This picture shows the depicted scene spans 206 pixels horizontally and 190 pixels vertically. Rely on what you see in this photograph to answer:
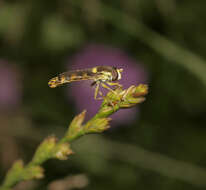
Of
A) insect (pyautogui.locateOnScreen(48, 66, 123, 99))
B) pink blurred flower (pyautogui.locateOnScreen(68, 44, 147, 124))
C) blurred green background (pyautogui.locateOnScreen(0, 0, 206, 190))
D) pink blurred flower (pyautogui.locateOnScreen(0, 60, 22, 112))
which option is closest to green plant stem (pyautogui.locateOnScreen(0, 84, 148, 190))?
insect (pyautogui.locateOnScreen(48, 66, 123, 99))

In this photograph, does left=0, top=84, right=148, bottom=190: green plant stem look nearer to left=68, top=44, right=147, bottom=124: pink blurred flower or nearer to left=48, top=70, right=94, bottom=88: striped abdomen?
left=48, top=70, right=94, bottom=88: striped abdomen

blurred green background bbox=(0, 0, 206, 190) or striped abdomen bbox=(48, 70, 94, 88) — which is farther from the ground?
blurred green background bbox=(0, 0, 206, 190)

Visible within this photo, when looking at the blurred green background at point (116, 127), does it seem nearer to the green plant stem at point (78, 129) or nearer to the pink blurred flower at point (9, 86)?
the pink blurred flower at point (9, 86)

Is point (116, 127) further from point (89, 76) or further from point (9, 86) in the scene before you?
point (89, 76)

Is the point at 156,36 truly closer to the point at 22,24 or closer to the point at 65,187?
the point at 22,24

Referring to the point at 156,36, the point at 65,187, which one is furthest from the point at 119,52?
the point at 65,187

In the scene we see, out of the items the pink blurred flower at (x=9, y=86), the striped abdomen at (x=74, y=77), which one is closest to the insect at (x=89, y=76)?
the striped abdomen at (x=74, y=77)
